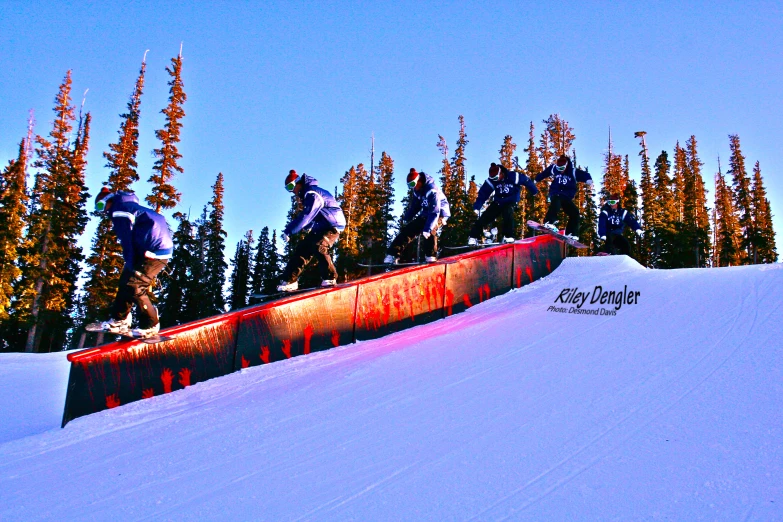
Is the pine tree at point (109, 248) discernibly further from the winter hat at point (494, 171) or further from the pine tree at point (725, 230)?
the pine tree at point (725, 230)

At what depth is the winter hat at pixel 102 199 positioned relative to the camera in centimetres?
666

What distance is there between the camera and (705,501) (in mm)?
2857

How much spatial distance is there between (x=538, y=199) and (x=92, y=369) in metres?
44.2

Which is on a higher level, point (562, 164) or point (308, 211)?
point (562, 164)

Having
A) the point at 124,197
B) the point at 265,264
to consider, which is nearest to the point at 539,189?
the point at 265,264

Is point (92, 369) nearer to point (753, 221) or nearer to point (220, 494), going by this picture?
point (220, 494)

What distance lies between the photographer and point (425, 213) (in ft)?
35.6

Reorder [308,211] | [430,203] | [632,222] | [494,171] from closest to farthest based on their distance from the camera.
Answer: [308,211] → [430,203] → [494,171] → [632,222]

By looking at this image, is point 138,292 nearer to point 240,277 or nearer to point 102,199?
point 102,199

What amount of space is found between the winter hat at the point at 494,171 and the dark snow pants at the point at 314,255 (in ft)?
14.7

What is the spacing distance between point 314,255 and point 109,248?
24426 mm

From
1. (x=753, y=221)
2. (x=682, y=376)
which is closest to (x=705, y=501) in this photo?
(x=682, y=376)

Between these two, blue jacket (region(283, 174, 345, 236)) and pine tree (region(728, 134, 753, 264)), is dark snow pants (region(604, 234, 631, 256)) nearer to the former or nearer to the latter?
blue jacket (region(283, 174, 345, 236))

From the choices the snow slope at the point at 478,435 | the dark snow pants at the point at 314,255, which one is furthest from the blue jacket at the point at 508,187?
the snow slope at the point at 478,435
